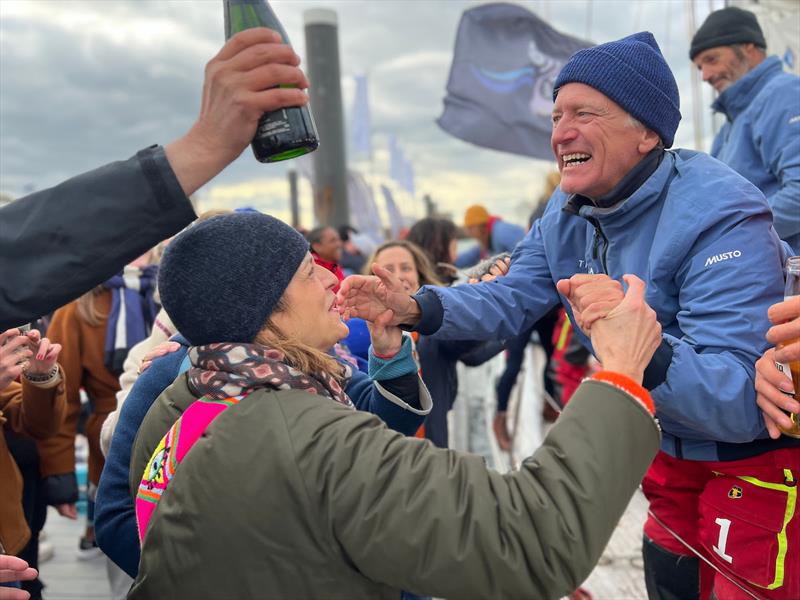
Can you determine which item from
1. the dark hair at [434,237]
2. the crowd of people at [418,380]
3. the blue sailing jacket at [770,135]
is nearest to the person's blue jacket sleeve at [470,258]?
the dark hair at [434,237]

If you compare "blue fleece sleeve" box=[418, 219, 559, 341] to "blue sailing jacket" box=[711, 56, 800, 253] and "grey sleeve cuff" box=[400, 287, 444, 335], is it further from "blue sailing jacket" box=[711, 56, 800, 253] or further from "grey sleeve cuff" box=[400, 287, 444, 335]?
"blue sailing jacket" box=[711, 56, 800, 253]

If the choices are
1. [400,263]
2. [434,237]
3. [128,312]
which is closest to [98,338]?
[128,312]

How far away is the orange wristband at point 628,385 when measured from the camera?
1.17 m

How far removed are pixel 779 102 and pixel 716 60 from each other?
503mm

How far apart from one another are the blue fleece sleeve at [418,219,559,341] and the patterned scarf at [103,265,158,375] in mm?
2201

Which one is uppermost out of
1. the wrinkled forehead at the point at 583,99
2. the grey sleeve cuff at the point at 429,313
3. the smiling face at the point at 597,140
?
the wrinkled forehead at the point at 583,99

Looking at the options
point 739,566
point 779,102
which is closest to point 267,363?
point 739,566

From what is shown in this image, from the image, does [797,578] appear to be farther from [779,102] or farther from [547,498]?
[779,102]

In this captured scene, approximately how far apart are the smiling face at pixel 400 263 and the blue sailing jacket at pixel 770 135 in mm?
1658

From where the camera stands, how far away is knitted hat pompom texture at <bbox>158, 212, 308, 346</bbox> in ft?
4.25

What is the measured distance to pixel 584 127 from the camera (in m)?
1.90

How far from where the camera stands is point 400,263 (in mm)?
3652

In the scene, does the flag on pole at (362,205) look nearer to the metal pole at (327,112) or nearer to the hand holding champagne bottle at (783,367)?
the metal pole at (327,112)

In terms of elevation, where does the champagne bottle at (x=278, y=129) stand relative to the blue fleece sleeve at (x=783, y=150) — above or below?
above
